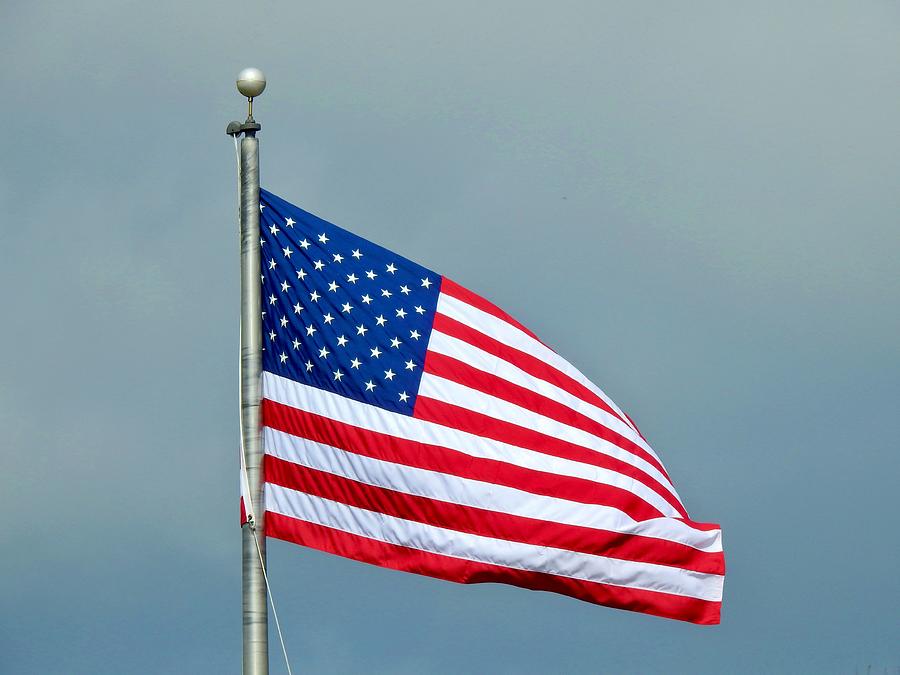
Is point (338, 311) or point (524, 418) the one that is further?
point (524, 418)

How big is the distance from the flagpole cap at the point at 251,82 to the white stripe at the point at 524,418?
5.05 metres

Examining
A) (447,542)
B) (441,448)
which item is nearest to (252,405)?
(441,448)

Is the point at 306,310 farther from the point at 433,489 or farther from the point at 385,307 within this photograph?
the point at 433,489

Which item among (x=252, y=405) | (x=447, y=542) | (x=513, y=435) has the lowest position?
(x=447, y=542)

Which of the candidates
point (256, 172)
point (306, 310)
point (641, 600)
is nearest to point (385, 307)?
point (306, 310)

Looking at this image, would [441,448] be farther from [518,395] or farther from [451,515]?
[518,395]

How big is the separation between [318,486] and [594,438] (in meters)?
4.52

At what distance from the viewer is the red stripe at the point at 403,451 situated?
2478 cm

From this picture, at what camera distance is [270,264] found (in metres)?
25.5

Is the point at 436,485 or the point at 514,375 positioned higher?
the point at 514,375

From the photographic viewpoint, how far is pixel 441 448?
25031 mm

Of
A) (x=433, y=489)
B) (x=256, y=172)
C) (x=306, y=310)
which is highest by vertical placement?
(x=256, y=172)

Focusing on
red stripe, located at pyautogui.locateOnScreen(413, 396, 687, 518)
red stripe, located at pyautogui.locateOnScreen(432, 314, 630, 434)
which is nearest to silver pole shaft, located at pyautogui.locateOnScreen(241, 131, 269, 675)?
red stripe, located at pyautogui.locateOnScreen(413, 396, 687, 518)

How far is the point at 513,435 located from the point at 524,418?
0.40 meters
